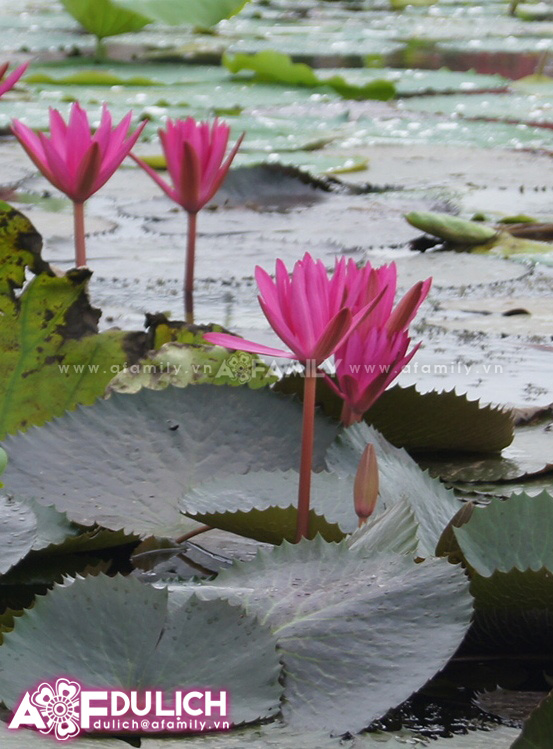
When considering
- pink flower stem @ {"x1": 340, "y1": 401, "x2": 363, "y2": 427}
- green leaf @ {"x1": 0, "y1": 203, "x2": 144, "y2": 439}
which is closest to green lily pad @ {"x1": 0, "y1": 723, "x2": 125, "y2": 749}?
pink flower stem @ {"x1": 340, "y1": 401, "x2": 363, "y2": 427}

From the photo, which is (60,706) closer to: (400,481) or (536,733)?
(536,733)

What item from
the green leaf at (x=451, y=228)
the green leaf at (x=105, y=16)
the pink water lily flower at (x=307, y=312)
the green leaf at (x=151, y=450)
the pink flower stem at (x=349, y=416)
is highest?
the green leaf at (x=105, y=16)

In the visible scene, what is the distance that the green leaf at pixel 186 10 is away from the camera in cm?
493

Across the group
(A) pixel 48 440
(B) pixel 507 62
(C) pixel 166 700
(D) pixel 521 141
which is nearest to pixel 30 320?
(A) pixel 48 440

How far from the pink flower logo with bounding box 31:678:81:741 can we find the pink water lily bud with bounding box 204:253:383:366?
0.82 ft

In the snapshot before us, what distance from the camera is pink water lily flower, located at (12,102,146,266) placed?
→ 1.30 metres

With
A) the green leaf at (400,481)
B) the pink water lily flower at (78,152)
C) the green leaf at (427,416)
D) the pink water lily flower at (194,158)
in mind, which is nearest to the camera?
the green leaf at (400,481)

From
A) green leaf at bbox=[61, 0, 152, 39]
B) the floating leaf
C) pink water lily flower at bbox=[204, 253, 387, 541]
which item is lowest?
the floating leaf

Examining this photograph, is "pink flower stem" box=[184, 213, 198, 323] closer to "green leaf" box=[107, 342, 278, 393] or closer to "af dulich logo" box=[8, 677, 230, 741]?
"green leaf" box=[107, 342, 278, 393]

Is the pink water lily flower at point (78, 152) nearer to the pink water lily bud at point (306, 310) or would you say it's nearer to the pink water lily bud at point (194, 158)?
the pink water lily bud at point (194, 158)

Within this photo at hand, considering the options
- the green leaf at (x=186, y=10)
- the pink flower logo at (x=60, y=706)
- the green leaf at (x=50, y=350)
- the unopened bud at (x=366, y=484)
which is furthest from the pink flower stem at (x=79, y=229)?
the green leaf at (x=186, y=10)

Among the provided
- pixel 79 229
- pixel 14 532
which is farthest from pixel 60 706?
pixel 79 229

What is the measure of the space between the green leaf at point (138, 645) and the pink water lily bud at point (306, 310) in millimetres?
188

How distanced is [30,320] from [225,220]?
56.1 inches
